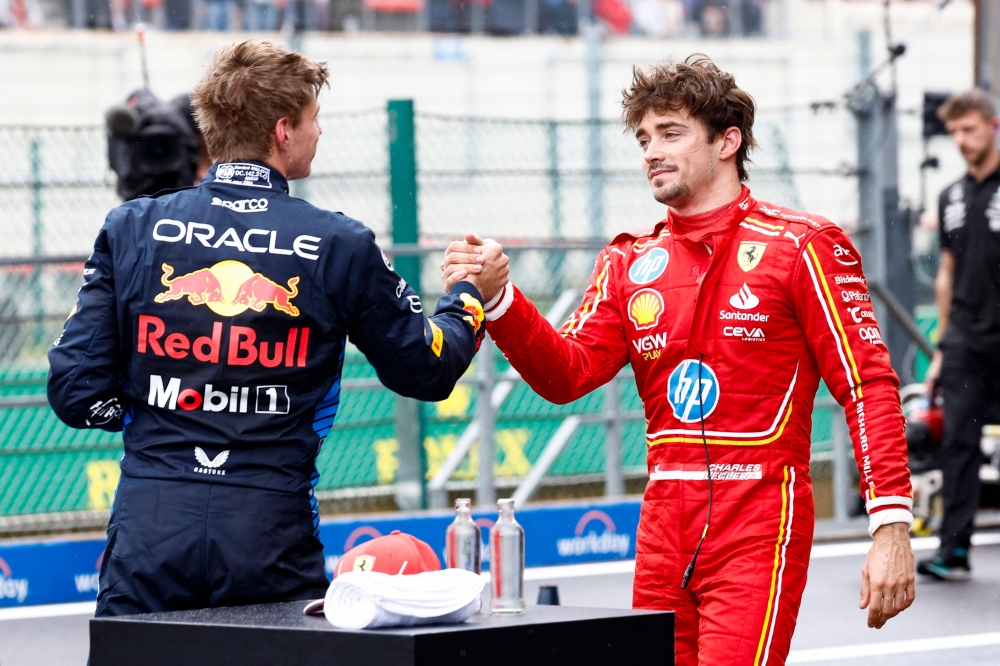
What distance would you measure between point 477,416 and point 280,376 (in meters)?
5.35

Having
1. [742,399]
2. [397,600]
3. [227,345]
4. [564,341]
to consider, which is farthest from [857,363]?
[227,345]

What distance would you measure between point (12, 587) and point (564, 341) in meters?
4.59

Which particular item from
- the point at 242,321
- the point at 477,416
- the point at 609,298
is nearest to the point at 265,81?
the point at 242,321

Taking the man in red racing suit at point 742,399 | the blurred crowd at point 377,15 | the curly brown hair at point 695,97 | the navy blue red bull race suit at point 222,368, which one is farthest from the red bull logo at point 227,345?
the blurred crowd at point 377,15

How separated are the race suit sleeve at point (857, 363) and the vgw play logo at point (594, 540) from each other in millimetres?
4757

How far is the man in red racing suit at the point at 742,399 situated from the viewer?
329 cm

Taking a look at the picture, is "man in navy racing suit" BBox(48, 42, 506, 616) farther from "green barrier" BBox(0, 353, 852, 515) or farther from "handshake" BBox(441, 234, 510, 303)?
"green barrier" BBox(0, 353, 852, 515)

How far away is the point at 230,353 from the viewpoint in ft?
9.61

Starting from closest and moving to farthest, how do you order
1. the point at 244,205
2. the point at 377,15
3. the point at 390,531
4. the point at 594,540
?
the point at 244,205
the point at 390,531
the point at 594,540
the point at 377,15

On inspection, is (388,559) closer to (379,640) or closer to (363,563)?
(363,563)

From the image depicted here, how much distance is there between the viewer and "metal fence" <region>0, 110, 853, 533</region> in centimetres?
810

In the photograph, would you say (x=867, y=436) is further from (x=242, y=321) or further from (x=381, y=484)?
(x=381, y=484)

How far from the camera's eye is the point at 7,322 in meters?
8.24

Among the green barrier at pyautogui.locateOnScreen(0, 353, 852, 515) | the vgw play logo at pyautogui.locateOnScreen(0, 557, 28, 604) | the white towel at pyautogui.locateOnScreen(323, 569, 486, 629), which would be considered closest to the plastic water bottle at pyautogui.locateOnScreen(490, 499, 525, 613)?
the white towel at pyautogui.locateOnScreen(323, 569, 486, 629)
